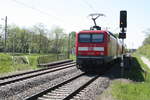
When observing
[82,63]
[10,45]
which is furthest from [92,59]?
[10,45]

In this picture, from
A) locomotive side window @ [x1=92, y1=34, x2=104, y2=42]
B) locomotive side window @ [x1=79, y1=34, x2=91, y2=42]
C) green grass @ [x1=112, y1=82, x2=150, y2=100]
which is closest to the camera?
green grass @ [x1=112, y1=82, x2=150, y2=100]

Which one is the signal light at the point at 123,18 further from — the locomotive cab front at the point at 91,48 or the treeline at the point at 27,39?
the treeline at the point at 27,39

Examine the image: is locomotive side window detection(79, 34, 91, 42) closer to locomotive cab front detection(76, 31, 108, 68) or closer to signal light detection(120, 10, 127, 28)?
locomotive cab front detection(76, 31, 108, 68)

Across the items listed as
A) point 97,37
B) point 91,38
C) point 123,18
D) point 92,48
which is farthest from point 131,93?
point 91,38

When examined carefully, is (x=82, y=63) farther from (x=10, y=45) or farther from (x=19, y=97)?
(x=10, y=45)

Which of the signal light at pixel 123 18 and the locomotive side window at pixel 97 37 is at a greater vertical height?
the signal light at pixel 123 18

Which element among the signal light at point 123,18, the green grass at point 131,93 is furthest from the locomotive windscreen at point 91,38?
the green grass at point 131,93

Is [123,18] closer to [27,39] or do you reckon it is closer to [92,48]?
[92,48]

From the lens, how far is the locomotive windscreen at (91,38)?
17562 millimetres

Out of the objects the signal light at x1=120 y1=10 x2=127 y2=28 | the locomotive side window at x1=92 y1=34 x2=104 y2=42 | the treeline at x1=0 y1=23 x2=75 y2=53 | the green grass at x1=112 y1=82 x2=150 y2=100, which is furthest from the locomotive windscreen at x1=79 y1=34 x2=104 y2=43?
the treeline at x1=0 y1=23 x2=75 y2=53

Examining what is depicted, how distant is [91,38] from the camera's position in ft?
58.4

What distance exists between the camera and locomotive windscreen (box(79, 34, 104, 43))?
691 inches

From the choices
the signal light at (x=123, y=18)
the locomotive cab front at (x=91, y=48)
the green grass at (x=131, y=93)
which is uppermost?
the signal light at (x=123, y=18)

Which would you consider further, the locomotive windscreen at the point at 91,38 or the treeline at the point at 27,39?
the treeline at the point at 27,39
